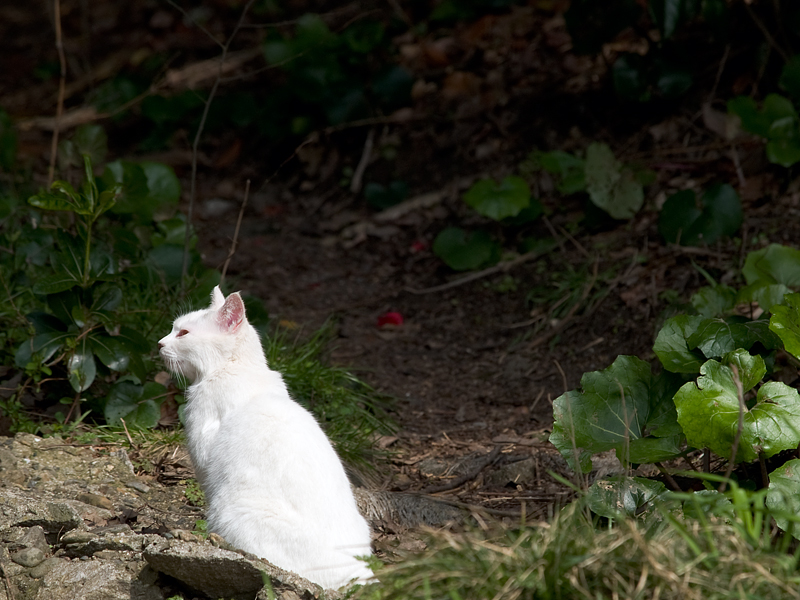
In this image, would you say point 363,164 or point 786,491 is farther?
point 363,164

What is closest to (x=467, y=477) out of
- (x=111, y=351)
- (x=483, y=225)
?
(x=111, y=351)

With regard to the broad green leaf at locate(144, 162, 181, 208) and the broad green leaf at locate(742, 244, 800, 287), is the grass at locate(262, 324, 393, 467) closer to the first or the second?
the broad green leaf at locate(144, 162, 181, 208)

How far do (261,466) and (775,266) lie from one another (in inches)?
97.7

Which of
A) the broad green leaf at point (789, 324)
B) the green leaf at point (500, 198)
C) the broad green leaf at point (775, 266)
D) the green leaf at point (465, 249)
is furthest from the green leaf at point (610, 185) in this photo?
the broad green leaf at point (789, 324)

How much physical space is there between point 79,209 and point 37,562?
5.17 ft

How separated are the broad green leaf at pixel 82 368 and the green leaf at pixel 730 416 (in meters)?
2.66

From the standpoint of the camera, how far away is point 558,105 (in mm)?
6320

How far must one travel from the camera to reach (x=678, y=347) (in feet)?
9.86

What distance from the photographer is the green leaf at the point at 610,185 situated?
5277 mm

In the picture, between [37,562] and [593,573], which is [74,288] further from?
[593,573]

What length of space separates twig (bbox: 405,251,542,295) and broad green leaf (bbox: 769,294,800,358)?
2.77 metres

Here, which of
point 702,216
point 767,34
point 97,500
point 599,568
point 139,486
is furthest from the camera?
point 767,34

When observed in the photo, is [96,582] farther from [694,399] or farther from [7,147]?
[7,147]

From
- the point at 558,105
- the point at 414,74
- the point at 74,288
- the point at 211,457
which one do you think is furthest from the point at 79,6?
the point at 211,457
